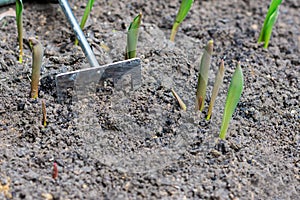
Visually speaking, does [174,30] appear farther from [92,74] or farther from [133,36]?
[92,74]

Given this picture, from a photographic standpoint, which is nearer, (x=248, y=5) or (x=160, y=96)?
(x=160, y=96)

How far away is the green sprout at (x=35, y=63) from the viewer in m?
1.60

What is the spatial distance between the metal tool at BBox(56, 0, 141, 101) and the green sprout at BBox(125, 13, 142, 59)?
2.1 inches

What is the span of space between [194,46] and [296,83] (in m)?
0.40

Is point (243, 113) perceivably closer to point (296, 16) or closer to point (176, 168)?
point (176, 168)

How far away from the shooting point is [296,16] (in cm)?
242

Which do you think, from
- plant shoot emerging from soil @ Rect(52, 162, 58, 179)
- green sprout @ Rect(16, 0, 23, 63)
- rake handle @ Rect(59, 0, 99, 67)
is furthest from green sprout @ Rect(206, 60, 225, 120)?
green sprout @ Rect(16, 0, 23, 63)

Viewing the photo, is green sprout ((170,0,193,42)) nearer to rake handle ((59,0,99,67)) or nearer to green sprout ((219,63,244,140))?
rake handle ((59,0,99,67))

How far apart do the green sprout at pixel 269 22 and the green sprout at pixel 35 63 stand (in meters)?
0.84

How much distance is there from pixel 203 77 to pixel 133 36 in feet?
0.92

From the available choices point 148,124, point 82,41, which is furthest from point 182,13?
point 148,124

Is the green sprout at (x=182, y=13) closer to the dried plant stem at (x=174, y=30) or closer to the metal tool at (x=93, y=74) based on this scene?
the dried plant stem at (x=174, y=30)

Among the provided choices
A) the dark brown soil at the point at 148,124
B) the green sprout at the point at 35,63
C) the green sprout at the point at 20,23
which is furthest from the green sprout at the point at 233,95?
the green sprout at the point at 20,23

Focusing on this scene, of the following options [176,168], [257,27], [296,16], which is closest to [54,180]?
[176,168]
